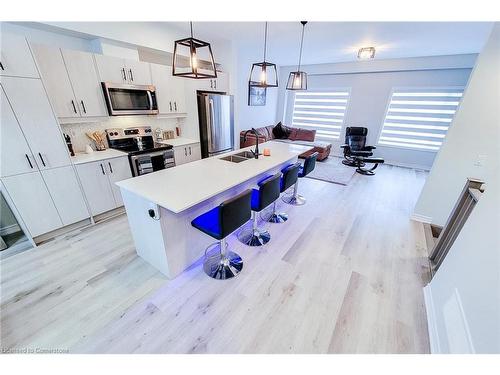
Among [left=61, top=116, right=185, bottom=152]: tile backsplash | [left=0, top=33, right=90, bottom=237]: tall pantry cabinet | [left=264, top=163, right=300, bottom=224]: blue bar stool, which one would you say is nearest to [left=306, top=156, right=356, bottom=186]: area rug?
[left=264, top=163, right=300, bottom=224]: blue bar stool

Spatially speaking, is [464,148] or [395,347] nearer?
[395,347]

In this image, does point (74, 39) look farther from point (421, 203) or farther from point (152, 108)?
point (421, 203)

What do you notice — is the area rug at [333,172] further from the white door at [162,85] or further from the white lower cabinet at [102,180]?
the white lower cabinet at [102,180]

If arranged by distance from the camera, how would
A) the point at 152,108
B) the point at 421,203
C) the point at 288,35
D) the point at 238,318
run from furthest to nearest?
the point at 288,35 → the point at 152,108 → the point at 421,203 → the point at 238,318

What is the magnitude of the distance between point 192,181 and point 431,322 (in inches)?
93.7

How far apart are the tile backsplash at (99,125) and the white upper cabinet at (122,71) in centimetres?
62

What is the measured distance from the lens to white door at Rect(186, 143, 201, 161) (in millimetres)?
3971

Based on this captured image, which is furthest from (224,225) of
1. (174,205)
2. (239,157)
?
(239,157)

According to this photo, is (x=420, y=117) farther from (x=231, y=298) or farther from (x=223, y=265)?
(x=231, y=298)

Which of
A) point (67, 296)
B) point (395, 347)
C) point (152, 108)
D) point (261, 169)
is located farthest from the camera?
point (152, 108)

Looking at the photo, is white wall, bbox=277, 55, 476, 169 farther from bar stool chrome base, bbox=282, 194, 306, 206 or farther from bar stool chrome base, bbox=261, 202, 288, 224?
bar stool chrome base, bbox=261, 202, 288, 224
